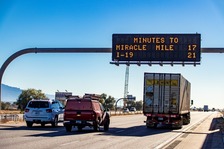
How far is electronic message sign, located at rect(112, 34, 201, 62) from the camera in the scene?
3531 centimetres

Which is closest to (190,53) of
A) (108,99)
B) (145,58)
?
(145,58)

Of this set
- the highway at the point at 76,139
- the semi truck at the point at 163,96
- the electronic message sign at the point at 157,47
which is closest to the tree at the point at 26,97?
the electronic message sign at the point at 157,47

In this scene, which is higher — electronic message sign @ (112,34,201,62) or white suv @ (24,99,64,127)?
electronic message sign @ (112,34,201,62)

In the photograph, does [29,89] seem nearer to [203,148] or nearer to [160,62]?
[160,62]

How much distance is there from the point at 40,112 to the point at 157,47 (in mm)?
11502

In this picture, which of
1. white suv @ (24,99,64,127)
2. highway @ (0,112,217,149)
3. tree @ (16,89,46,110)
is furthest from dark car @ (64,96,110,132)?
tree @ (16,89,46,110)

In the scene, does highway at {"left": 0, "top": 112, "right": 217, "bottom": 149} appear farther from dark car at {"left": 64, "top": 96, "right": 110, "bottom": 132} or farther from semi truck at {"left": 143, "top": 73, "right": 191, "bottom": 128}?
semi truck at {"left": 143, "top": 73, "right": 191, "bottom": 128}

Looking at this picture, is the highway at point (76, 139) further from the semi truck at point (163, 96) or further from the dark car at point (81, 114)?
the semi truck at point (163, 96)

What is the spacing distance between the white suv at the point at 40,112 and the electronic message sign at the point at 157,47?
323 inches

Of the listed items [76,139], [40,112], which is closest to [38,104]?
[40,112]

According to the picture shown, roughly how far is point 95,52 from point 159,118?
24.9ft

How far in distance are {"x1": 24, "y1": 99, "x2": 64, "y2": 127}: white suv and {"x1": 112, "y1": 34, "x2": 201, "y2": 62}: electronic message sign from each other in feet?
27.0

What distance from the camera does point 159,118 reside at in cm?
3328

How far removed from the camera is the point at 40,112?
29.3 m
